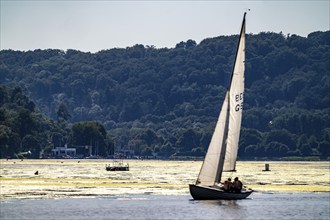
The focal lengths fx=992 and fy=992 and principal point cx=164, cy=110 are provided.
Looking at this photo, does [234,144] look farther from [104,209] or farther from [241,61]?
[104,209]

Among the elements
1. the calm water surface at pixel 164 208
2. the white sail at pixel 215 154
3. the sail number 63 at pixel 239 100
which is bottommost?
the calm water surface at pixel 164 208

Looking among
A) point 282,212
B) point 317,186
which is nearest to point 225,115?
point 282,212

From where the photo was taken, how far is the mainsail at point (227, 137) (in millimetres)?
77938

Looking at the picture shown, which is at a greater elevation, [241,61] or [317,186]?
[241,61]

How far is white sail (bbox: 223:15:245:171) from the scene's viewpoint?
254 feet

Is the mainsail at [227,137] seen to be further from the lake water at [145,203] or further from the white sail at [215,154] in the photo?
the lake water at [145,203]

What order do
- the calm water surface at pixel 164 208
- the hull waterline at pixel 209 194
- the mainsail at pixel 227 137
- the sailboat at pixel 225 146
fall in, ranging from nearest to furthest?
1. the calm water surface at pixel 164 208
2. the hull waterline at pixel 209 194
3. the sailboat at pixel 225 146
4. the mainsail at pixel 227 137

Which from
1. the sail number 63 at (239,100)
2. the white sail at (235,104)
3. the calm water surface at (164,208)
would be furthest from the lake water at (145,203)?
the sail number 63 at (239,100)

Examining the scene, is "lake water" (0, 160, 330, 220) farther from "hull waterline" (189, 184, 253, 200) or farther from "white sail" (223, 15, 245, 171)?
"white sail" (223, 15, 245, 171)

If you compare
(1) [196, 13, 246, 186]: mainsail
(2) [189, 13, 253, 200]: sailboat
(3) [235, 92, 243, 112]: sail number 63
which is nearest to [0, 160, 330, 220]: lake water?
(2) [189, 13, 253, 200]: sailboat

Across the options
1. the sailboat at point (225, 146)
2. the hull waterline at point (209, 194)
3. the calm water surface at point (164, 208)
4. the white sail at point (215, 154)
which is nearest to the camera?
the calm water surface at point (164, 208)

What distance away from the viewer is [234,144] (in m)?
78.6

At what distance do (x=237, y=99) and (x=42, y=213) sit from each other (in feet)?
Answer: 63.1

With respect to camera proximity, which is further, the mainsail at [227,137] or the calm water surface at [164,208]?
the mainsail at [227,137]
